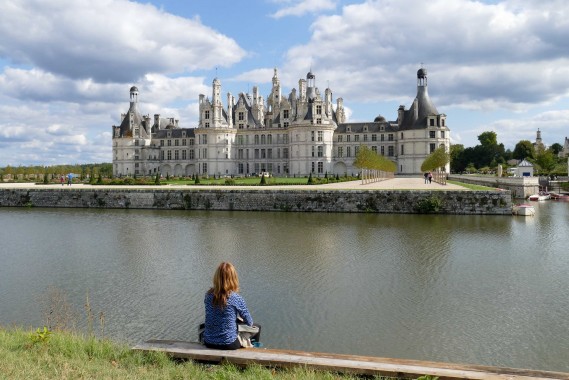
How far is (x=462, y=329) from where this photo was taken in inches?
337

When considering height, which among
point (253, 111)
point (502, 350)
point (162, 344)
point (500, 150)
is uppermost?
point (253, 111)

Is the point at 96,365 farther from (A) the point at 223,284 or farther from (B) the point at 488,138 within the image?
(B) the point at 488,138

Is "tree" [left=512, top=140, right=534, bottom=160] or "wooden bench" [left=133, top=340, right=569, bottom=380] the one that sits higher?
"tree" [left=512, top=140, right=534, bottom=160]

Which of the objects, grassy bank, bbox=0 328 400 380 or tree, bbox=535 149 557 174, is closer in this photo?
grassy bank, bbox=0 328 400 380

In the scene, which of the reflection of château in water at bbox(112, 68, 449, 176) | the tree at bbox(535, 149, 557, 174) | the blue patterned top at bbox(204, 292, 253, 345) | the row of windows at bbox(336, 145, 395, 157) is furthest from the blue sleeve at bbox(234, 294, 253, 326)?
the tree at bbox(535, 149, 557, 174)

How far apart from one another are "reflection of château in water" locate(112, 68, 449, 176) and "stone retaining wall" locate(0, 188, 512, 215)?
33.1m

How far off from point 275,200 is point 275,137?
3945cm

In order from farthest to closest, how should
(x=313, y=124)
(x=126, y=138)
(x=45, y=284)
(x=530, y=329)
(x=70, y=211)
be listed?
(x=126, y=138) < (x=313, y=124) < (x=70, y=211) < (x=45, y=284) < (x=530, y=329)

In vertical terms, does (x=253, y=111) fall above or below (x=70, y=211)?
above

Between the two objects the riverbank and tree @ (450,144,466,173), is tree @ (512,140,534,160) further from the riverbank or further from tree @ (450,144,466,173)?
the riverbank

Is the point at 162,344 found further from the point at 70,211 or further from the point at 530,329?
the point at 70,211

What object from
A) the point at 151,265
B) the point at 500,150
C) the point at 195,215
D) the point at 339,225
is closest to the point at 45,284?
the point at 151,265

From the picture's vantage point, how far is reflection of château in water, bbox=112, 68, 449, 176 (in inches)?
2483

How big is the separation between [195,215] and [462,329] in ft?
69.6
